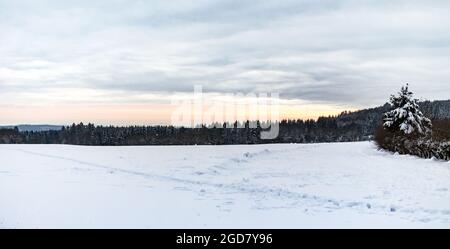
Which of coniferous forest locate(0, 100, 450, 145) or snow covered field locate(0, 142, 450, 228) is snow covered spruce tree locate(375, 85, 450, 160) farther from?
snow covered field locate(0, 142, 450, 228)

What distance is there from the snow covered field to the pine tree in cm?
1123

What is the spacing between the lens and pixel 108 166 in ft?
50.5

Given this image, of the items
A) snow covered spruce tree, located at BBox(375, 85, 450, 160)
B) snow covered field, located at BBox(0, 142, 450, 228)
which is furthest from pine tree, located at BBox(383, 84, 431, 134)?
snow covered field, located at BBox(0, 142, 450, 228)

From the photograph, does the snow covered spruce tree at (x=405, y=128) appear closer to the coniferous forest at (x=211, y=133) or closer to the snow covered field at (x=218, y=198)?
the coniferous forest at (x=211, y=133)

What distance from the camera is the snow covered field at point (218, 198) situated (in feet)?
21.1

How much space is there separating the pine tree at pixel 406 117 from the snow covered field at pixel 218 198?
11233mm

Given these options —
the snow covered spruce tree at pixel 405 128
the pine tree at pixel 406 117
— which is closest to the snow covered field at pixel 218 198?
the snow covered spruce tree at pixel 405 128

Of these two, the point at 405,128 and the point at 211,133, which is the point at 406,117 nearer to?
the point at 405,128

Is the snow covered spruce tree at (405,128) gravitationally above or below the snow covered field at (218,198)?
above

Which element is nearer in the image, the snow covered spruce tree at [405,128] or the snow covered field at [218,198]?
the snow covered field at [218,198]

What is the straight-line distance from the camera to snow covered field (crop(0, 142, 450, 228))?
6441 millimetres

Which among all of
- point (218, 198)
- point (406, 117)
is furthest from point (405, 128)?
point (218, 198)
